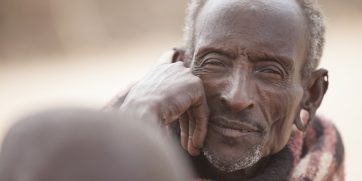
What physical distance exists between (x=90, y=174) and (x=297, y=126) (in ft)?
4.41

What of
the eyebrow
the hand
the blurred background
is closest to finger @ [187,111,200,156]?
the hand

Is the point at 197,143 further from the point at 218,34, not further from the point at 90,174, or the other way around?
the point at 90,174

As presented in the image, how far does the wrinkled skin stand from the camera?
179cm

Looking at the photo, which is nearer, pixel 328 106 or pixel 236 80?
pixel 236 80

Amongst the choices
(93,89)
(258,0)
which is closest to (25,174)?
(258,0)

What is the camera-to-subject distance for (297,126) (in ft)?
6.81

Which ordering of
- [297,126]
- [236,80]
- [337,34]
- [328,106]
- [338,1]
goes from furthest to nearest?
[338,1] < [337,34] < [328,106] < [297,126] < [236,80]

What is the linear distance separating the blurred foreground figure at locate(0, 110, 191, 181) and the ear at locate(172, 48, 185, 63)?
1.24 m

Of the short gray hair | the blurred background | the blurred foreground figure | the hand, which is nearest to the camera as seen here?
the blurred foreground figure

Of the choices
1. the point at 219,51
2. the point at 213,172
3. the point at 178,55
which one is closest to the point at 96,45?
the point at 178,55

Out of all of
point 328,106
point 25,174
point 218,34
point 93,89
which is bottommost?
point 93,89

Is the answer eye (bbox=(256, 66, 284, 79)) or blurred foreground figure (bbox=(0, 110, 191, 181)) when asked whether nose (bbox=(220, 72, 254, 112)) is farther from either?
blurred foreground figure (bbox=(0, 110, 191, 181))

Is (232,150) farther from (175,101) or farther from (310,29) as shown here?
A: (310,29)

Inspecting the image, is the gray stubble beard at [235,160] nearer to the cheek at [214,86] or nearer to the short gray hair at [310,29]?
the cheek at [214,86]
